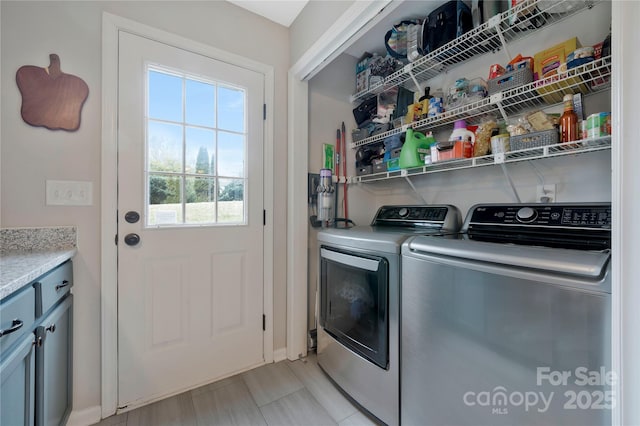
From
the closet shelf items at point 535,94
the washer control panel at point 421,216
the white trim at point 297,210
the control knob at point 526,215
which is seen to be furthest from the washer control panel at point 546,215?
the white trim at point 297,210

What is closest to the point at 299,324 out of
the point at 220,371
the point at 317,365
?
the point at 317,365

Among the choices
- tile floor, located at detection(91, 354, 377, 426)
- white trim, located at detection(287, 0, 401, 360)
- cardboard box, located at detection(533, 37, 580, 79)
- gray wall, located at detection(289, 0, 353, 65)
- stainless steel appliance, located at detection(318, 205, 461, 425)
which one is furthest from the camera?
white trim, located at detection(287, 0, 401, 360)

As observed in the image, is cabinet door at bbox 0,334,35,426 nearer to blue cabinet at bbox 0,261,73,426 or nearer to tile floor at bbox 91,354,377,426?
blue cabinet at bbox 0,261,73,426

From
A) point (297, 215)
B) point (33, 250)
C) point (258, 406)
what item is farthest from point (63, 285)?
point (297, 215)

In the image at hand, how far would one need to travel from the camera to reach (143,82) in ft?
4.76

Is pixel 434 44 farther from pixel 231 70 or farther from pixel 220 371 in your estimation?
pixel 220 371

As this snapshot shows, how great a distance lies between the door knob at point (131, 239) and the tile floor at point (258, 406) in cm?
90

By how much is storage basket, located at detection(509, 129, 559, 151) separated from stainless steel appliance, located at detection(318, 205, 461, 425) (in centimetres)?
50

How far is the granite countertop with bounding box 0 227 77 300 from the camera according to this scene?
859mm

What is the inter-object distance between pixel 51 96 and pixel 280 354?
6.54 ft

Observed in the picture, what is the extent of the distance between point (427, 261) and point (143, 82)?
176cm

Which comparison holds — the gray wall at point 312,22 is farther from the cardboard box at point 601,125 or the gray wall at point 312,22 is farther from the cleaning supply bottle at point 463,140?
the cardboard box at point 601,125

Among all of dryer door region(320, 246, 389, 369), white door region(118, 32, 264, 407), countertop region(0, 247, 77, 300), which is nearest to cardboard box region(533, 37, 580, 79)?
dryer door region(320, 246, 389, 369)

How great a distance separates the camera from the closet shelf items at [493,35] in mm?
1140
